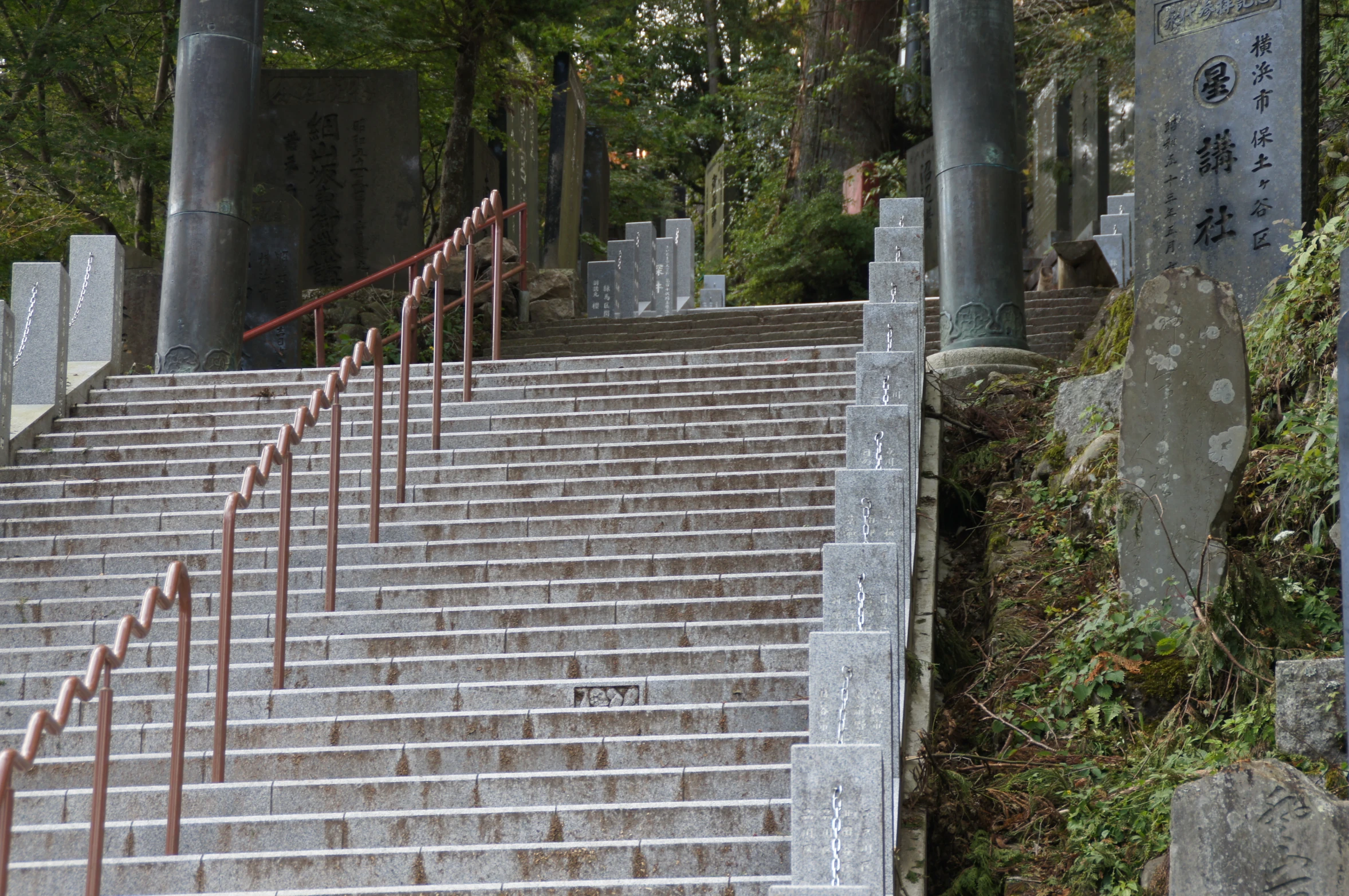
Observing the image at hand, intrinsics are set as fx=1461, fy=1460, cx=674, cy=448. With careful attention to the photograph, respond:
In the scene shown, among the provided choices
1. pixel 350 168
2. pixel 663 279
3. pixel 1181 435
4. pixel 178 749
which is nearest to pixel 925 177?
pixel 663 279

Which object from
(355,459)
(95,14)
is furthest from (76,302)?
(95,14)

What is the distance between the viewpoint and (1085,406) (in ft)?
26.8

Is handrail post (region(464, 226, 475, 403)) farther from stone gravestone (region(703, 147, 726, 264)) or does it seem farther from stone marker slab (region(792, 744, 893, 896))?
stone gravestone (region(703, 147, 726, 264))

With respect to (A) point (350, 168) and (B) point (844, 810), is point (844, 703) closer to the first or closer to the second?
(B) point (844, 810)

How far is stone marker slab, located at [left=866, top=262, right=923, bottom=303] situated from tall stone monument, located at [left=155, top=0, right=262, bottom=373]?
613 centimetres

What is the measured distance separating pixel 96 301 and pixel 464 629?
197 inches

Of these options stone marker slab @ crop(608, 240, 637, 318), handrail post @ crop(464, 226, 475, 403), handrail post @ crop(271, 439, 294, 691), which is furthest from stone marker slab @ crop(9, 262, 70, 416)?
stone marker slab @ crop(608, 240, 637, 318)

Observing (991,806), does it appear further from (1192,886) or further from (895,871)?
(1192,886)

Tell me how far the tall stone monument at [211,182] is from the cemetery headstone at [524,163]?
4168 mm

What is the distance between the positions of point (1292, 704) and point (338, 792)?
333 centimetres

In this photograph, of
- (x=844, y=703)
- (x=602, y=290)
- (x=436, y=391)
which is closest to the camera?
(x=844, y=703)

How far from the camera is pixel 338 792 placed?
5.30m

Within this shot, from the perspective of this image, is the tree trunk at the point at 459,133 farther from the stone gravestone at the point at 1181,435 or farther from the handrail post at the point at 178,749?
the handrail post at the point at 178,749

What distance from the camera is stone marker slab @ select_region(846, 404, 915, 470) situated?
5.75 metres
